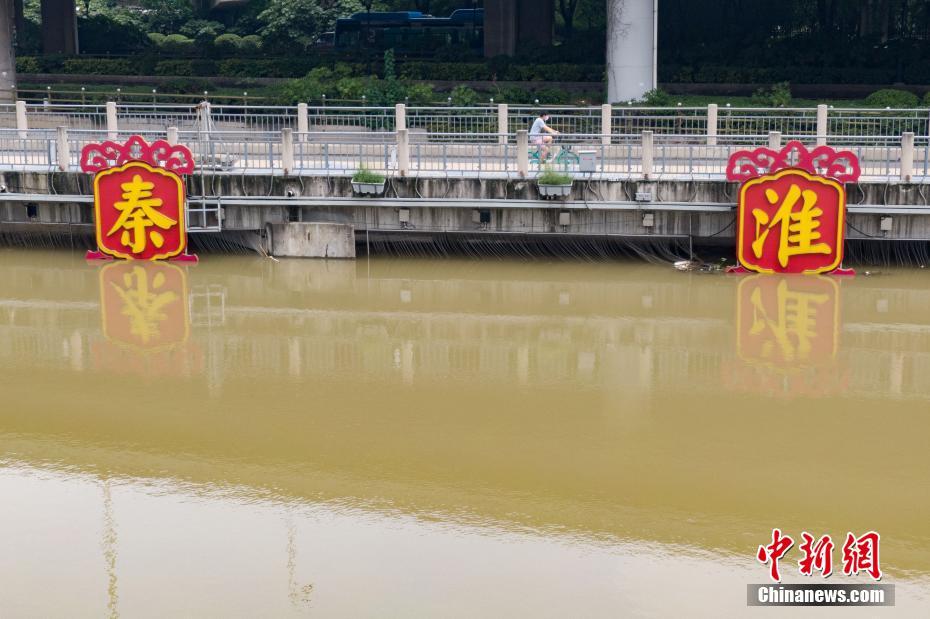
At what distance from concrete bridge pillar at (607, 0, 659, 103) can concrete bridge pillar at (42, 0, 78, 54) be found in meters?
24.8

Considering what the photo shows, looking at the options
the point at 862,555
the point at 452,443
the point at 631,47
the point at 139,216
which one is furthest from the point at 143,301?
the point at 631,47

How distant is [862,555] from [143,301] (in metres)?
10.9

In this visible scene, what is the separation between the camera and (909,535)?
8945mm

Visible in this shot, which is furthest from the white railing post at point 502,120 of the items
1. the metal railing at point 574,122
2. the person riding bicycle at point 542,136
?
the person riding bicycle at point 542,136

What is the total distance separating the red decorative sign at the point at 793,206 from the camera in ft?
56.1

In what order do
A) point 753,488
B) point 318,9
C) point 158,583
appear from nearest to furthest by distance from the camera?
point 158,583 < point 753,488 < point 318,9

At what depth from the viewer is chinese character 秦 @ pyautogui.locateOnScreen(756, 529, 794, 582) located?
8568mm

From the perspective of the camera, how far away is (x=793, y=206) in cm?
1722

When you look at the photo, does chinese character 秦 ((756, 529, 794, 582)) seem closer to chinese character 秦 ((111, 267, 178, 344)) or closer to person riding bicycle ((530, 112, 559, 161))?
chinese character 秦 ((111, 267, 178, 344))

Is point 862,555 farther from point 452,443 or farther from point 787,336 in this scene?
point 787,336

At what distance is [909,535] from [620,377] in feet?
15.3

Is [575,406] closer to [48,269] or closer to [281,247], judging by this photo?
[281,247]

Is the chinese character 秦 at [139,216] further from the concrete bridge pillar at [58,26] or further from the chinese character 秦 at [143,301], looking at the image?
the concrete bridge pillar at [58,26]

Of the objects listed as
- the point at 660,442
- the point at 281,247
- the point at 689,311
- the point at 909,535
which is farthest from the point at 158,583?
the point at 281,247
